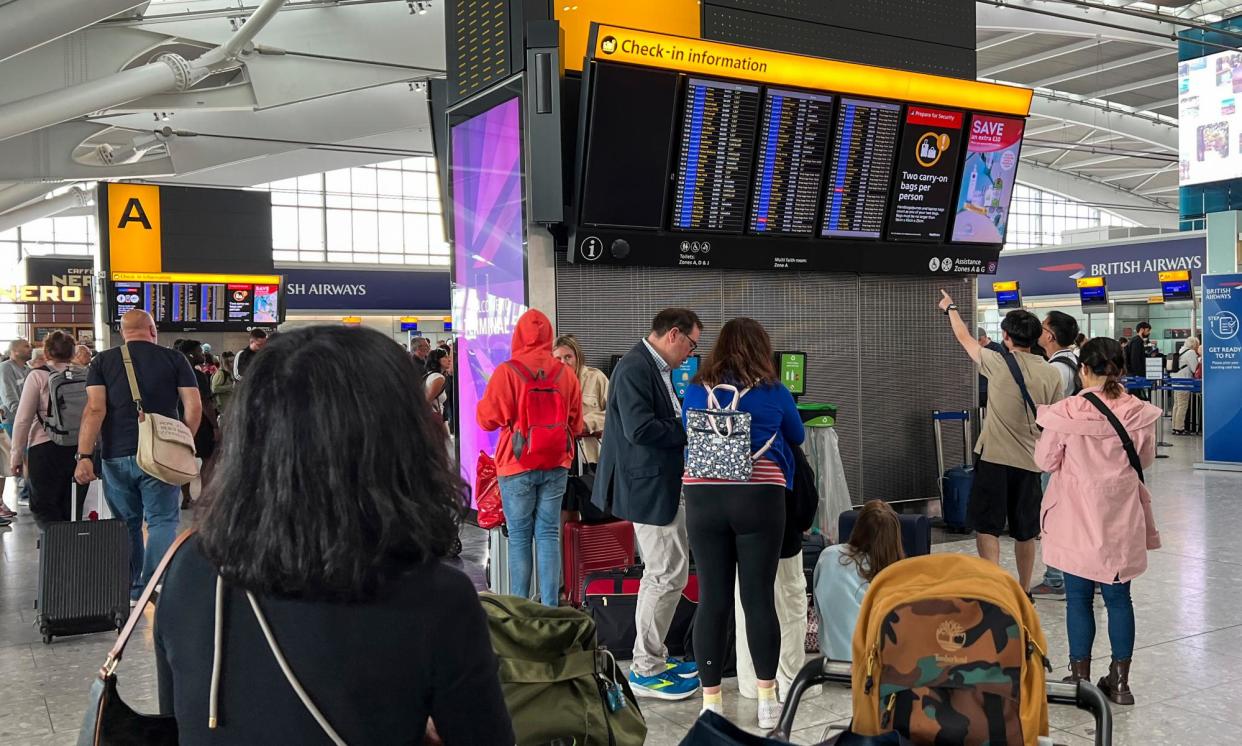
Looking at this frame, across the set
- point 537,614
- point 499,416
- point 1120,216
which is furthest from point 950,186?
point 1120,216

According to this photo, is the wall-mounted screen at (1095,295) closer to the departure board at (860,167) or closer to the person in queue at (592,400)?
the departure board at (860,167)

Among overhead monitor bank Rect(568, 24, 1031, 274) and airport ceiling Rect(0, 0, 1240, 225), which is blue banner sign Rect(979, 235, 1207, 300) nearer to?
airport ceiling Rect(0, 0, 1240, 225)

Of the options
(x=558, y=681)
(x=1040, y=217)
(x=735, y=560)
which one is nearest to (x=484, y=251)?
(x=735, y=560)

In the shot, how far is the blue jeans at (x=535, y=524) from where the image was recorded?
546 centimetres

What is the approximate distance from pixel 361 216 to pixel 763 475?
34.5 meters

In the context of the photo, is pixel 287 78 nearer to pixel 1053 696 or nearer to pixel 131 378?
pixel 131 378

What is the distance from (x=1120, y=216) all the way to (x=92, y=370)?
49.5 m

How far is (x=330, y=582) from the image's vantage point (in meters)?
1.32

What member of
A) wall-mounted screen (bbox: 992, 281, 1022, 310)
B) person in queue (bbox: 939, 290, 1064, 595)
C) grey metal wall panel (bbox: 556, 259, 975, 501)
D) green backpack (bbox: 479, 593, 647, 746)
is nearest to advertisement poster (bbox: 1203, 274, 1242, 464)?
wall-mounted screen (bbox: 992, 281, 1022, 310)

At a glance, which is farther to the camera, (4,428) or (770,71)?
(4,428)

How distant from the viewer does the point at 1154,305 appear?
2212 cm

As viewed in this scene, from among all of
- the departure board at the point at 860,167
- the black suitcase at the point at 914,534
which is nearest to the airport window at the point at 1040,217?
the departure board at the point at 860,167

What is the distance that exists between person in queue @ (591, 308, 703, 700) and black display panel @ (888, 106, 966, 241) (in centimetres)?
420

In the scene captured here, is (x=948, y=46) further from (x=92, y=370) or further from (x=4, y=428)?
(x=4, y=428)
